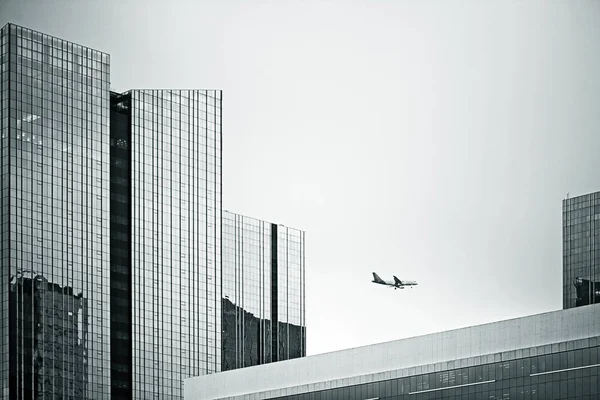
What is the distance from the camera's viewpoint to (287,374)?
119438 millimetres

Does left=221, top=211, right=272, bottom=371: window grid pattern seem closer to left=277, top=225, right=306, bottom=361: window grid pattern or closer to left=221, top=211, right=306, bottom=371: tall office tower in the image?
left=221, top=211, right=306, bottom=371: tall office tower

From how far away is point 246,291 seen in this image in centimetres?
18388

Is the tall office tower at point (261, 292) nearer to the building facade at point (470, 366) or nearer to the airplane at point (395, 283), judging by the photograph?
the airplane at point (395, 283)

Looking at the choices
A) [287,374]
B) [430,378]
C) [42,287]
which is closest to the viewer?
[430,378]

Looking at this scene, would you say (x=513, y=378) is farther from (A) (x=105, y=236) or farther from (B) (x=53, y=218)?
(A) (x=105, y=236)

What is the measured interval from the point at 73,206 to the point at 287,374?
46.0 m

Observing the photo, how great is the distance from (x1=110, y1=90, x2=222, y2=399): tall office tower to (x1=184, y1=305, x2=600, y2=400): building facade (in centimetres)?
4070

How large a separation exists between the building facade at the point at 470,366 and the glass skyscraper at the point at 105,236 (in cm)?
3660

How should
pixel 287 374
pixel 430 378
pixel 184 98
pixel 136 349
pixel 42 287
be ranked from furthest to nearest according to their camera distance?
pixel 184 98 < pixel 136 349 < pixel 42 287 < pixel 287 374 < pixel 430 378

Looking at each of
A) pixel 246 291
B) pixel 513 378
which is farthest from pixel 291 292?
pixel 513 378

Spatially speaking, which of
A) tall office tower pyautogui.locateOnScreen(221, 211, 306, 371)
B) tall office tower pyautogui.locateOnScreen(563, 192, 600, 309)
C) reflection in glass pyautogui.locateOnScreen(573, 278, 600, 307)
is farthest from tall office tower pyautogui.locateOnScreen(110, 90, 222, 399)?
reflection in glass pyautogui.locateOnScreen(573, 278, 600, 307)

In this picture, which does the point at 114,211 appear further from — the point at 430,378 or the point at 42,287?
the point at 430,378

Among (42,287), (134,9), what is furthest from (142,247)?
(134,9)

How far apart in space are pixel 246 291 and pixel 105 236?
1325 inches
